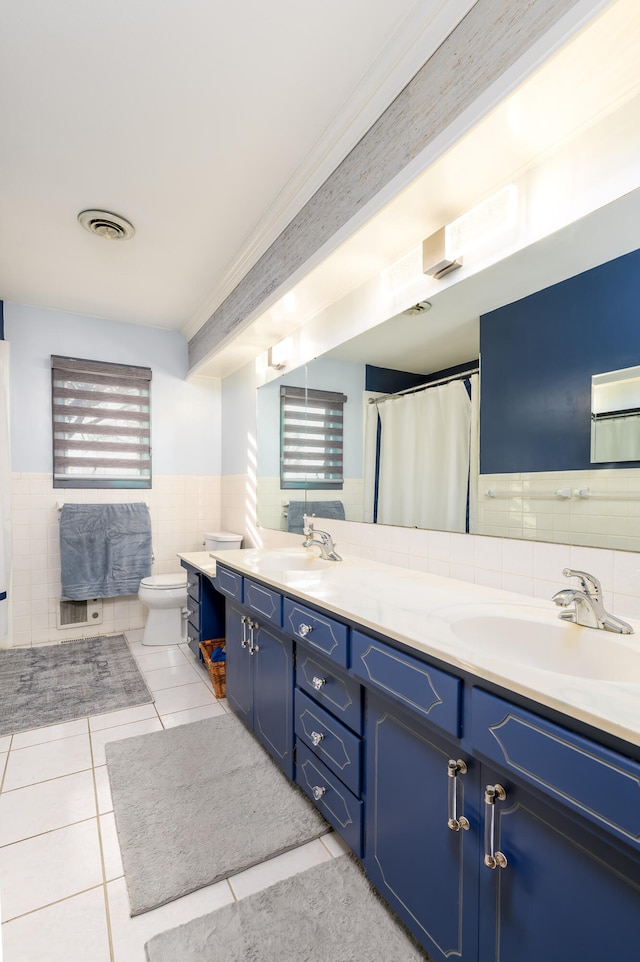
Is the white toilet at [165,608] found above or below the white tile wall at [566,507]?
below

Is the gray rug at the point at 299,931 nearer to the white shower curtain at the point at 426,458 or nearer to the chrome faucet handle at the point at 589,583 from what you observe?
the chrome faucet handle at the point at 589,583

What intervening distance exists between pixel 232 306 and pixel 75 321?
147 cm

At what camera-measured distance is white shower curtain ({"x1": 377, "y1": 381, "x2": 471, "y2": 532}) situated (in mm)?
1747

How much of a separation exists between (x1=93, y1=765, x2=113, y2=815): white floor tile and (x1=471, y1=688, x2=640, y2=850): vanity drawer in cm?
158

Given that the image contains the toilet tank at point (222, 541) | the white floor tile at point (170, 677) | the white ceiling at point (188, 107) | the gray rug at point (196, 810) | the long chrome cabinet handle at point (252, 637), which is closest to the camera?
the white ceiling at point (188, 107)

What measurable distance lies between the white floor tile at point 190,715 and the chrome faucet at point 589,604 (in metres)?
1.96

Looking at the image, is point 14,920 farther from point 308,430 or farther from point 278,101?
point 278,101

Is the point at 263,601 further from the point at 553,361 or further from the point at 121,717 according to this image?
the point at 553,361

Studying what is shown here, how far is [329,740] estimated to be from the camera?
151cm

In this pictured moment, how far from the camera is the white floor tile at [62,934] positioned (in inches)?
47.3

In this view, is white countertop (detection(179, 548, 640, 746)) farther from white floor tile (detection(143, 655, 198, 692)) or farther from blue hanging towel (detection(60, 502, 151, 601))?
blue hanging towel (detection(60, 502, 151, 601))

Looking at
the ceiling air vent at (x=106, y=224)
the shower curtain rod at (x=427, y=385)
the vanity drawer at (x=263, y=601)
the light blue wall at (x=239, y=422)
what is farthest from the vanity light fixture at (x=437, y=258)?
the light blue wall at (x=239, y=422)

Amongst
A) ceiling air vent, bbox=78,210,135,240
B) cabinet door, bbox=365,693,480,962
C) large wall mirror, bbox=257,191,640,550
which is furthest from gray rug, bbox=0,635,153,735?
ceiling air vent, bbox=78,210,135,240

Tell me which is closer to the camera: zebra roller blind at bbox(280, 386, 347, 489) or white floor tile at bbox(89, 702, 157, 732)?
white floor tile at bbox(89, 702, 157, 732)
